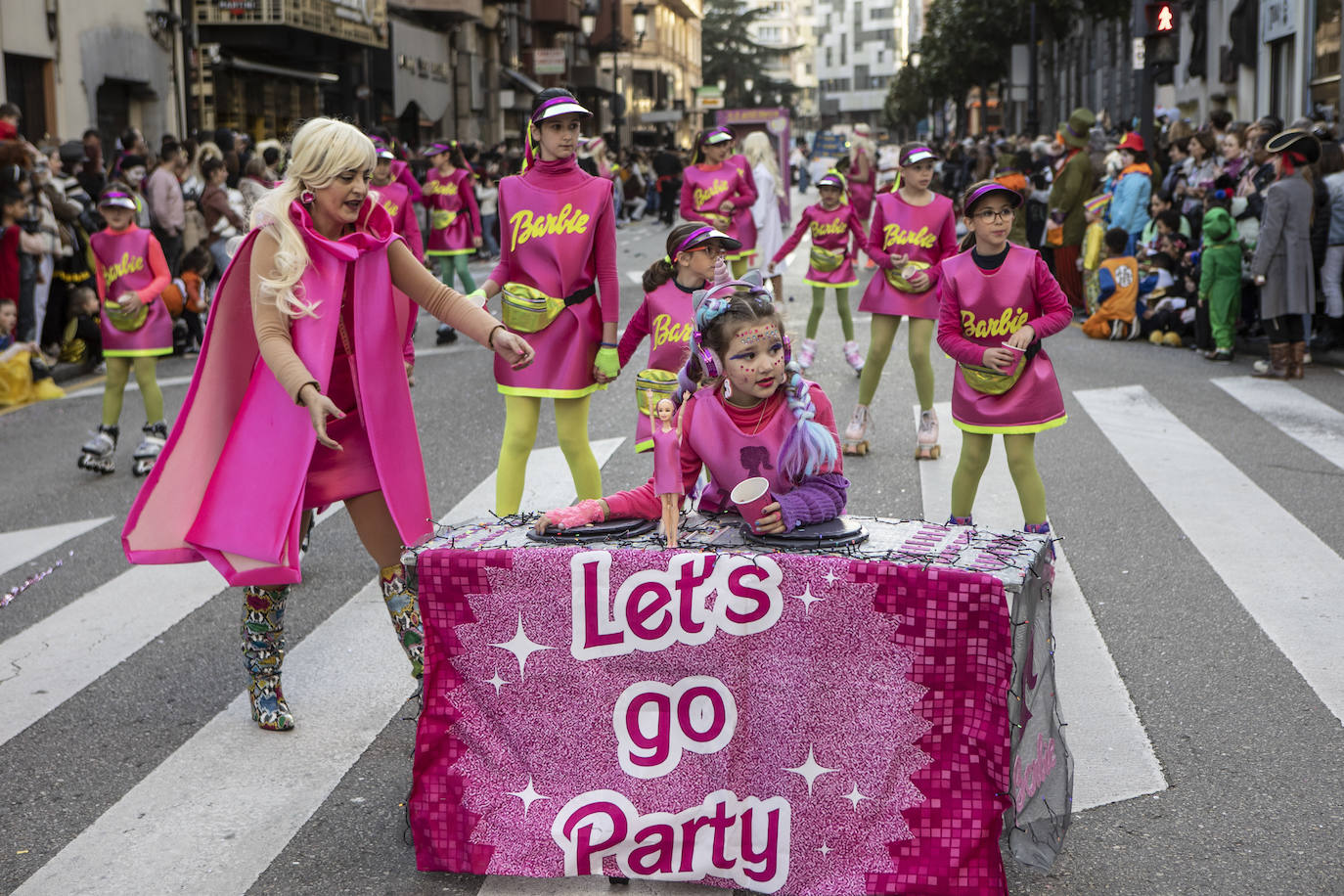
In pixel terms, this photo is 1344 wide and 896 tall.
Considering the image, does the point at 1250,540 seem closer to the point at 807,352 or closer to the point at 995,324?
the point at 995,324

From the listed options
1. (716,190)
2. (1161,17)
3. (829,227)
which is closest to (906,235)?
(829,227)

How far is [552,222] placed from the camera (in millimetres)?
6000

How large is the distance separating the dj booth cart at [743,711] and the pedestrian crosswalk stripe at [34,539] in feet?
13.8

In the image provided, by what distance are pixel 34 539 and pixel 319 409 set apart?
4133mm

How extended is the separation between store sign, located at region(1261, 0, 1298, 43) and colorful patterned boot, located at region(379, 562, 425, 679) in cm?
2493

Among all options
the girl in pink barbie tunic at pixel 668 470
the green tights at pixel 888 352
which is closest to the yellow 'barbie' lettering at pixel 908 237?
the green tights at pixel 888 352

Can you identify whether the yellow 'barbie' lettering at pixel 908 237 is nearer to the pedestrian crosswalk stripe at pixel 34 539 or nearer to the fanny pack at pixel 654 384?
the fanny pack at pixel 654 384

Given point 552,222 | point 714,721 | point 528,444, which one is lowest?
point 714,721

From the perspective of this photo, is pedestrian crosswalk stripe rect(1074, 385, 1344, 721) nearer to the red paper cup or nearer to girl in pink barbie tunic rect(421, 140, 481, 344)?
the red paper cup

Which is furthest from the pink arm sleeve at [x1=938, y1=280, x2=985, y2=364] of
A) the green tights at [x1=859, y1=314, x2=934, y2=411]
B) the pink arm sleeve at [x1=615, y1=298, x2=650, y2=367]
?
the green tights at [x1=859, y1=314, x2=934, y2=411]

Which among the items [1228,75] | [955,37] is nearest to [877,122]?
[955,37]

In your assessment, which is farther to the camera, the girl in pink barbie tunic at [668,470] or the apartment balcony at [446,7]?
the apartment balcony at [446,7]

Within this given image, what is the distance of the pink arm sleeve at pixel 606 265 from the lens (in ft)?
19.9

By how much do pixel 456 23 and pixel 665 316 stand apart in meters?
42.3
